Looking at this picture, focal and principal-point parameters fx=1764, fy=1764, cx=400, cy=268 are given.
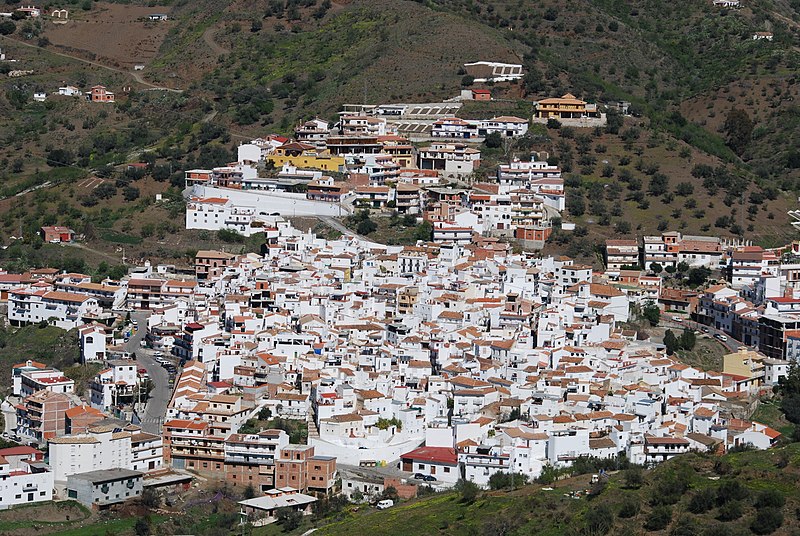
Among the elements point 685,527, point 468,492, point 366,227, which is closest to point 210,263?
point 366,227

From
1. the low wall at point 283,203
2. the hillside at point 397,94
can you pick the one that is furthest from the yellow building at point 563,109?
the low wall at point 283,203

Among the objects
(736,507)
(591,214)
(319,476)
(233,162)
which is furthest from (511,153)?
(736,507)

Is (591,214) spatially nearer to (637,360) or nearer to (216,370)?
(637,360)

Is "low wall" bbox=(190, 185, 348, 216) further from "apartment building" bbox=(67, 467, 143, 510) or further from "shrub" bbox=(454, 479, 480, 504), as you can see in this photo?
"shrub" bbox=(454, 479, 480, 504)

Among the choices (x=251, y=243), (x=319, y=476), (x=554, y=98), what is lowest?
(x=319, y=476)

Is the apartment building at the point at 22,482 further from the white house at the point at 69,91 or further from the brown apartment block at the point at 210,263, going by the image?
the white house at the point at 69,91

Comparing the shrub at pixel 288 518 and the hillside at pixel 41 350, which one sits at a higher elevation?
the hillside at pixel 41 350
